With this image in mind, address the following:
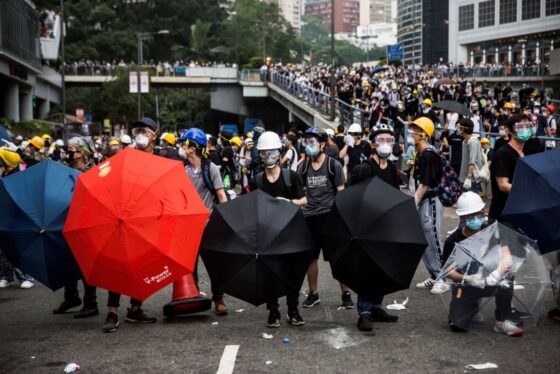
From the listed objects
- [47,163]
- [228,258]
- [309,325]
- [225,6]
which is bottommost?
[309,325]

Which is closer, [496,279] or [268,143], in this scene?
[496,279]

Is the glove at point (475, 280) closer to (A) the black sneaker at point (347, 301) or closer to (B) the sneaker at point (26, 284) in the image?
(A) the black sneaker at point (347, 301)

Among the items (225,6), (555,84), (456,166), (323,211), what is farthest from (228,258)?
(225,6)

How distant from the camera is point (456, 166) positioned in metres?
16.1

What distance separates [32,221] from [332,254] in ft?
9.14

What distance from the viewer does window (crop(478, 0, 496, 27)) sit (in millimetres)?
81312

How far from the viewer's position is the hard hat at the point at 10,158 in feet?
32.5

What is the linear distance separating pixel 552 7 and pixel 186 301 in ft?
230

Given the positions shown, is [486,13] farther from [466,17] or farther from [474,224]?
[474,224]

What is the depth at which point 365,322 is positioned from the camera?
23.6ft

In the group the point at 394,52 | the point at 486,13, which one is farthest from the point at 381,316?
the point at 486,13

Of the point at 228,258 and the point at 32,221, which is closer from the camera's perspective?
the point at 228,258

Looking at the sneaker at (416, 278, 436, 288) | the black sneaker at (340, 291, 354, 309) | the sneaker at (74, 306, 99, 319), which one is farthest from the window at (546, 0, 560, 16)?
the sneaker at (74, 306, 99, 319)

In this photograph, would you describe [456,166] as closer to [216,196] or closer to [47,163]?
[216,196]
